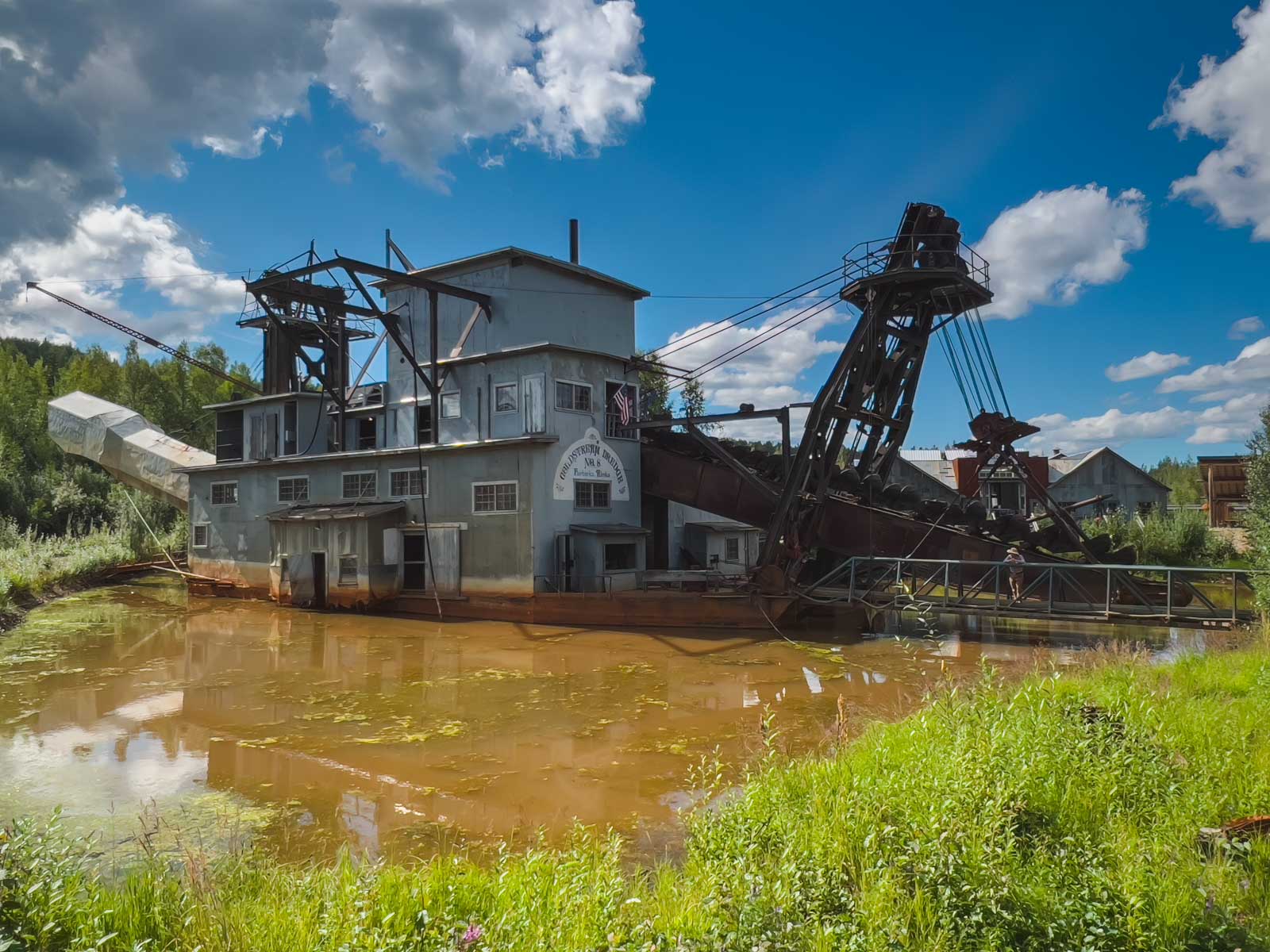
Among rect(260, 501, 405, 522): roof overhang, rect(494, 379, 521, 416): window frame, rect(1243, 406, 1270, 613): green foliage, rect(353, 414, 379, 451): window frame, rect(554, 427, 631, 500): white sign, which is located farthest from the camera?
rect(353, 414, 379, 451): window frame

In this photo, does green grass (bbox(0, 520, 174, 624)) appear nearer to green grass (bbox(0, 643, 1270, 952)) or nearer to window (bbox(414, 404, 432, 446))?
window (bbox(414, 404, 432, 446))

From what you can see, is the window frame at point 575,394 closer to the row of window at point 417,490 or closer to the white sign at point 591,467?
the white sign at point 591,467

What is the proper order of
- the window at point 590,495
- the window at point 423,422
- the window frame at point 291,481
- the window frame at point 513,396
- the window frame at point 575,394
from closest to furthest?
the window frame at point 575,394
the window at point 590,495
the window frame at point 513,396
the window at point 423,422
the window frame at point 291,481

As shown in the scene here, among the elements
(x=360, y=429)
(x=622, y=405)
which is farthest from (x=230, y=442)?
(x=622, y=405)

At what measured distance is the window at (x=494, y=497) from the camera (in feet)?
62.7

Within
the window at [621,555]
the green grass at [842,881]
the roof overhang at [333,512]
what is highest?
the roof overhang at [333,512]

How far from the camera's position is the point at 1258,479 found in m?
11.9

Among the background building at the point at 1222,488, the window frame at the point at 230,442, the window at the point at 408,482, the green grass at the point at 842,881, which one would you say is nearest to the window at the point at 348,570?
the window at the point at 408,482

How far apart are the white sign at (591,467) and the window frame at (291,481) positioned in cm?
966

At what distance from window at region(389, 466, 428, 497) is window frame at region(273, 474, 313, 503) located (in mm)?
3907

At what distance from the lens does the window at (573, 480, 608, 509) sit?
1962cm

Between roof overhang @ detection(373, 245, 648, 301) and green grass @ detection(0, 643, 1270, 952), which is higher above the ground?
roof overhang @ detection(373, 245, 648, 301)

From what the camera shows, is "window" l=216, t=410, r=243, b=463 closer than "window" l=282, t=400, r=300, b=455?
No

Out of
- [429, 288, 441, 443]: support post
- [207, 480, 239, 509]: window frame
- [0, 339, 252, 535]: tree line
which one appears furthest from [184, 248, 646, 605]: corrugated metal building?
[0, 339, 252, 535]: tree line
